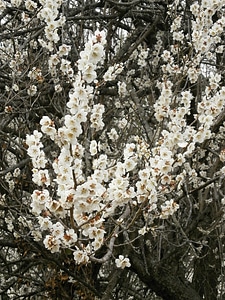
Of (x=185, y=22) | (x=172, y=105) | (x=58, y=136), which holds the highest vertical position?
(x=185, y=22)

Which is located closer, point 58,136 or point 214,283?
point 58,136

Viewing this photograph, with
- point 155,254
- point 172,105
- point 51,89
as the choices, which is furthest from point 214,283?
point 51,89

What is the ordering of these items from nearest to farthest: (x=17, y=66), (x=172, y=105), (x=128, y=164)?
(x=128, y=164) → (x=172, y=105) → (x=17, y=66)

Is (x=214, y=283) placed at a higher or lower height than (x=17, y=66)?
lower

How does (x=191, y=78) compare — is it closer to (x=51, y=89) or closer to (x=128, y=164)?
(x=51, y=89)

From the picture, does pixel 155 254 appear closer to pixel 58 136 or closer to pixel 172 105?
pixel 172 105

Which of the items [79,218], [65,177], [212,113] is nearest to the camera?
[65,177]

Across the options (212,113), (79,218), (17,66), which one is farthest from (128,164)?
(17,66)
